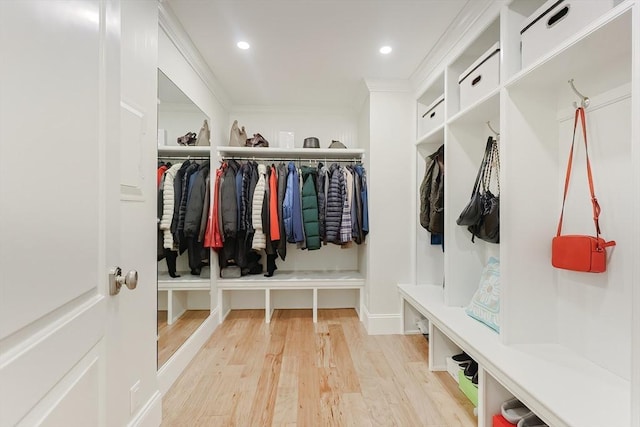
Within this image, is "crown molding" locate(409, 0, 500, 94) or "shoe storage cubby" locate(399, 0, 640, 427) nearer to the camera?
"shoe storage cubby" locate(399, 0, 640, 427)

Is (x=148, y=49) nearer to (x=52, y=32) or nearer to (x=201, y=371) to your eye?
(x=52, y=32)

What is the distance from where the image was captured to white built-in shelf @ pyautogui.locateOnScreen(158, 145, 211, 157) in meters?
1.73

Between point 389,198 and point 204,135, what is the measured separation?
1.70m

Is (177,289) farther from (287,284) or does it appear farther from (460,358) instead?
(460,358)

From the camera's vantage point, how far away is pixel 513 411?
4.44ft

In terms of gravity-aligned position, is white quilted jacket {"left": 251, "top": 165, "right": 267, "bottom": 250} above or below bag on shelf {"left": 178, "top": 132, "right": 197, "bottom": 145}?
below

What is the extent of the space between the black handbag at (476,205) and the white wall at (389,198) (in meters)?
0.79

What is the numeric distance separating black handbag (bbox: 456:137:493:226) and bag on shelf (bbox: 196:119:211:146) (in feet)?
6.57

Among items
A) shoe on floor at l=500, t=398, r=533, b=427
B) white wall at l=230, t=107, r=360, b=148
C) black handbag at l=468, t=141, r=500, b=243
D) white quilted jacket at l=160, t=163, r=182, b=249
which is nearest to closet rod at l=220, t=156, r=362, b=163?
white wall at l=230, t=107, r=360, b=148

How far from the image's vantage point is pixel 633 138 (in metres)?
0.90

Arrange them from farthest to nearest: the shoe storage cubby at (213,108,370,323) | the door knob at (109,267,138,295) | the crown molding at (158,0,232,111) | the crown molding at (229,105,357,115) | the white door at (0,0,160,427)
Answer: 1. the crown molding at (229,105,357,115)
2. the shoe storage cubby at (213,108,370,323)
3. the crown molding at (158,0,232,111)
4. the door knob at (109,267,138,295)
5. the white door at (0,0,160,427)

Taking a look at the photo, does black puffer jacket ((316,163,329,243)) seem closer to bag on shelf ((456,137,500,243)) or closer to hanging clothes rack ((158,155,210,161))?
hanging clothes rack ((158,155,210,161))

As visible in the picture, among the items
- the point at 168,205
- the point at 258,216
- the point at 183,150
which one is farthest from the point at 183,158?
the point at 258,216

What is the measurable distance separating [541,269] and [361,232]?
1.55 m
